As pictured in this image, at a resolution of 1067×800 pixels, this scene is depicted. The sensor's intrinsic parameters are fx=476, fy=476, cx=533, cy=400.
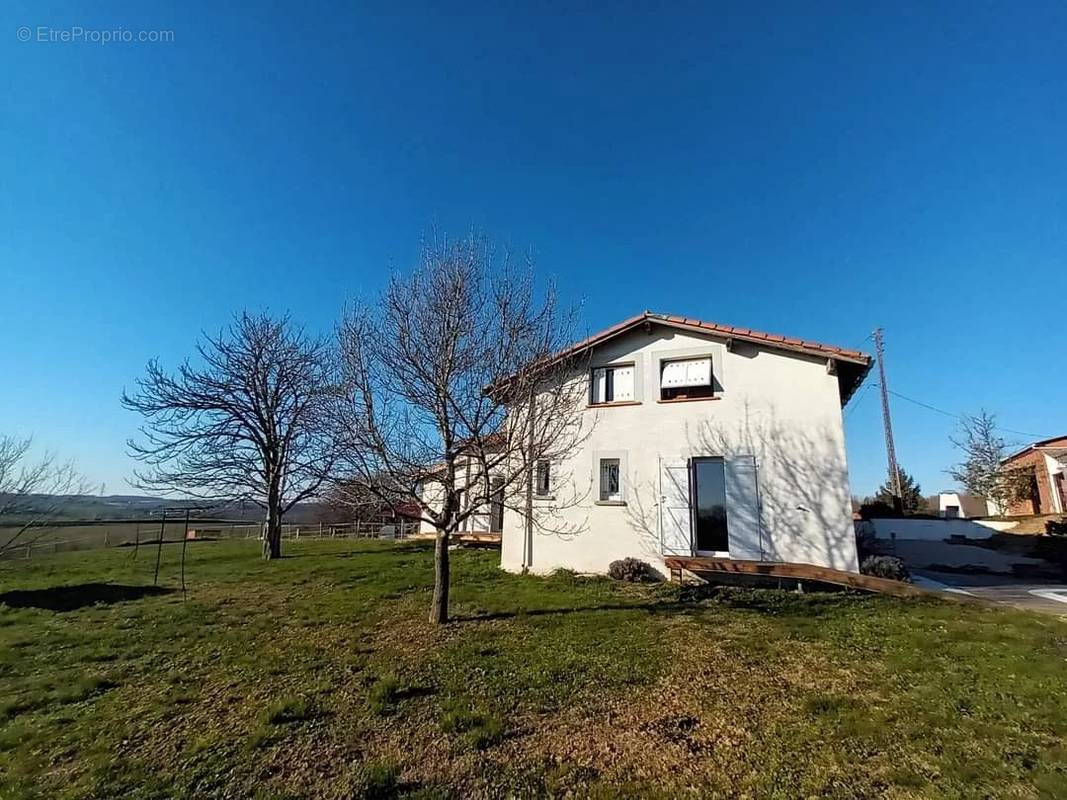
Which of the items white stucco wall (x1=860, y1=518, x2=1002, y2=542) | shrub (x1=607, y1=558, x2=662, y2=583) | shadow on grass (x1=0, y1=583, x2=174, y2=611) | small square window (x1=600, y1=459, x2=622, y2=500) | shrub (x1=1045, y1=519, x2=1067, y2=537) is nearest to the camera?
shadow on grass (x1=0, y1=583, x2=174, y2=611)

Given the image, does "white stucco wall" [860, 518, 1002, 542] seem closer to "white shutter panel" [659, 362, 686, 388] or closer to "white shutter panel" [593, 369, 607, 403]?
"white shutter panel" [659, 362, 686, 388]

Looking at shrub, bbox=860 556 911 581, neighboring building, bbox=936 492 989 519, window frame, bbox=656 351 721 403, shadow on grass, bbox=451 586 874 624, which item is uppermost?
window frame, bbox=656 351 721 403

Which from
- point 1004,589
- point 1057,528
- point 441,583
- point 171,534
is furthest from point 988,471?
point 171,534

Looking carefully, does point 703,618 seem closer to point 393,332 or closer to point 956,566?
point 393,332

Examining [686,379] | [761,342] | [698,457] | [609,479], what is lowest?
[609,479]

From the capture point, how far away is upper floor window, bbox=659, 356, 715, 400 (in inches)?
485

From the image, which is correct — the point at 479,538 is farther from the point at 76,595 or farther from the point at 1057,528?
the point at 1057,528

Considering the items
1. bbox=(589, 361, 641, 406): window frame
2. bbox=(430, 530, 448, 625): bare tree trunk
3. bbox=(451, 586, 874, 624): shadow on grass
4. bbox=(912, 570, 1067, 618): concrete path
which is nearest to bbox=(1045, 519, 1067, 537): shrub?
bbox=(912, 570, 1067, 618): concrete path

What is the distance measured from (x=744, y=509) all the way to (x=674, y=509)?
1.62 meters

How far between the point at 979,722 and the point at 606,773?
386 cm

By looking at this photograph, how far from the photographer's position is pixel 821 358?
37.0 feet

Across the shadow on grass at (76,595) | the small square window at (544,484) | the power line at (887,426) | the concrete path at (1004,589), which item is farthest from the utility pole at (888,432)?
the shadow on grass at (76,595)

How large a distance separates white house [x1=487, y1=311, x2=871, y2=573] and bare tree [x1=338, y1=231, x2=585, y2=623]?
7.86ft

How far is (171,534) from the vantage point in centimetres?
2744
